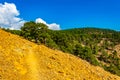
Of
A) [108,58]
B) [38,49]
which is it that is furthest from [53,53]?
[108,58]

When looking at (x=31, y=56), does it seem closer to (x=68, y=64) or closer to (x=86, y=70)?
(x=68, y=64)

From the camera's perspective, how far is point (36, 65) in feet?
120

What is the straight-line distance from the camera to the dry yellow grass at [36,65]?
34.0m

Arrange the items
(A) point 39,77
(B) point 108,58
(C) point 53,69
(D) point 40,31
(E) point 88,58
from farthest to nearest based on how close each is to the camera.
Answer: (B) point 108,58 → (E) point 88,58 → (D) point 40,31 → (C) point 53,69 → (A) point 39,77

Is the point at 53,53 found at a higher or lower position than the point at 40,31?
lower

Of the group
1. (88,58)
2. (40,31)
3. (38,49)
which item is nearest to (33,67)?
(38,49)

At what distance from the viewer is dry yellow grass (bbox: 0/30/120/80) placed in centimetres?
3400

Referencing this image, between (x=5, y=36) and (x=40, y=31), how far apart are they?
163 ft

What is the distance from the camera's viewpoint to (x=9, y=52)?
121 ft

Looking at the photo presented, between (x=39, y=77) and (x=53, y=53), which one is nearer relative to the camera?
(x=39, y=77)

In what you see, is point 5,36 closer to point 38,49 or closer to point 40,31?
Answer: point 38,49

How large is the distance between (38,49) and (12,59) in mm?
5807

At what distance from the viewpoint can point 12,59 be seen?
35656 mm

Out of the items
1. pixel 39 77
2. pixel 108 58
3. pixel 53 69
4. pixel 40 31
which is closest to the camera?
pixel 39 77
